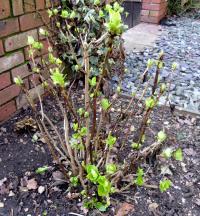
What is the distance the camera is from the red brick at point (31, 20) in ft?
6.93

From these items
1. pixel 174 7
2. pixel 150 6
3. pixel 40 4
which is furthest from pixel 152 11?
pixel 40 4

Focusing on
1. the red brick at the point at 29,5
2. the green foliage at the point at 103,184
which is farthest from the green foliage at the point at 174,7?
the green foliage at the point at 103,184

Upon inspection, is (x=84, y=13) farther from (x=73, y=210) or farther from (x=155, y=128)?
(x=73, y=210)

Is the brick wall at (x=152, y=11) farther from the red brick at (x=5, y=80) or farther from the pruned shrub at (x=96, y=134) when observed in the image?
the red brick at (x=5, y=80)

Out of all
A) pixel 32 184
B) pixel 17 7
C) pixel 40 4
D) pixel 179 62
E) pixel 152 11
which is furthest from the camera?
pixel 152 11

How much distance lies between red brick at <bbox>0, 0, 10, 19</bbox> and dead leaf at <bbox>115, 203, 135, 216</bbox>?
134 centimetres

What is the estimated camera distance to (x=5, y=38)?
199 centimetres

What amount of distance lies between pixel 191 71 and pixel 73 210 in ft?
7.82

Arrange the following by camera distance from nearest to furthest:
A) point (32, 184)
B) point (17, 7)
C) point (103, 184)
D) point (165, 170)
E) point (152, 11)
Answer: point (103, 184) → point (32, 184) → point (165, 170) → point (17, 7) → point (152, 11)

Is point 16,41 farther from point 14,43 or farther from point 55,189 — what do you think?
point 55,189

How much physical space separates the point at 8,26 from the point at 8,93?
441mm

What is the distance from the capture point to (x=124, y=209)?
1554 millimetres

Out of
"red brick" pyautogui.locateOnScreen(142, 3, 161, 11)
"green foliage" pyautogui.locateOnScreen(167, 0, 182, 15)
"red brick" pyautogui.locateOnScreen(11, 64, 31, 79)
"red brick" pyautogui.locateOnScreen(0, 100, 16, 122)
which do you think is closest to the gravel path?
"red brick" pyautogui.locateOnScreen(142, 3, 161, 11)

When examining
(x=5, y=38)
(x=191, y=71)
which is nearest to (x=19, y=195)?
(x=5, y=38)
